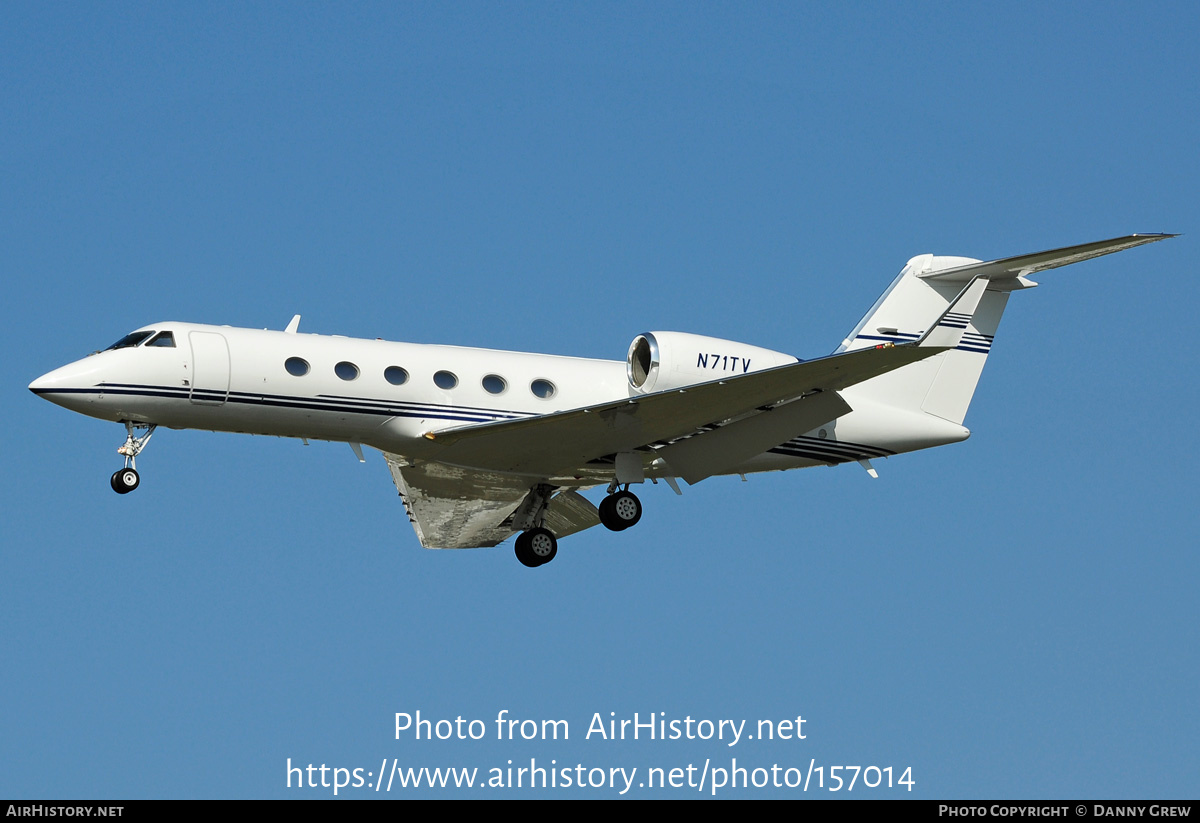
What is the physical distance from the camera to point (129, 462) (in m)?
20.0

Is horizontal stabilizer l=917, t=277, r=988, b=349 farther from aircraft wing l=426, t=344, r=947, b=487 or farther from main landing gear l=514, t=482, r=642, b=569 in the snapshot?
main landing gear l=514, t=482, r=642, b=569

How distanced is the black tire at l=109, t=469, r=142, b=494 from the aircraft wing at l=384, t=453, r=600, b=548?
4.08 meters

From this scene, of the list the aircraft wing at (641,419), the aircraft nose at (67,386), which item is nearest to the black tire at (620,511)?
the aircraft wing at (641,419)

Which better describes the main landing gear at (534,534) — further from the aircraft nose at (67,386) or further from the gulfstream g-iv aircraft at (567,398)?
the aircraft nose at (67,386)

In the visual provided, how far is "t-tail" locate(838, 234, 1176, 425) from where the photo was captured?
22.9 metres

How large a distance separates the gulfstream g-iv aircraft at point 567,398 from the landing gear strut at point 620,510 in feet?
0.07

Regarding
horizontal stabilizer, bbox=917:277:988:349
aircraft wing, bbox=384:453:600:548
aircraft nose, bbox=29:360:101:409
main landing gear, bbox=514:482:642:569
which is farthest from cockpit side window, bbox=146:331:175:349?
horizontal stabilizer, bbox=917:277:988:349

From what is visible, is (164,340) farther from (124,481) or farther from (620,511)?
(620,511)

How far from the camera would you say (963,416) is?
76.2ft

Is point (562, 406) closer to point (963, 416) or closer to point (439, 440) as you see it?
point (439, 440)

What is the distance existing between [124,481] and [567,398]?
5.96 meters

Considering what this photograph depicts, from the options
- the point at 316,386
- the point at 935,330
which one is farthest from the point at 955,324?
the point at 316,386
